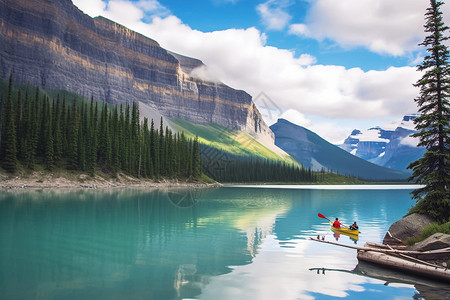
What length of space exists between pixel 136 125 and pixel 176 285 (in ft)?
461

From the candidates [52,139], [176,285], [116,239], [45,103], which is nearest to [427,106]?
[176,285]

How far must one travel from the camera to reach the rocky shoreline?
3661 inches

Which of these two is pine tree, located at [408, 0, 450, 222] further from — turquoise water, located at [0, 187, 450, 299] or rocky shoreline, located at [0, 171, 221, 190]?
rocky shoreline, located at [0, 171, 221, 190]

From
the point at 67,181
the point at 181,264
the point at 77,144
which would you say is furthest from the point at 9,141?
the point at 181,264

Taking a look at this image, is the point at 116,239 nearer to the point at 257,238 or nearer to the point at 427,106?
the point at 257,238

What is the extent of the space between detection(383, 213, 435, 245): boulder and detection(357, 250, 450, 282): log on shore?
4737 mm

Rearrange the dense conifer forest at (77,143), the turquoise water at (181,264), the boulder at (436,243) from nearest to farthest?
the turquoise water at (181,264)
the boulder at (436,243)
the dense conifer forest at (77,143)

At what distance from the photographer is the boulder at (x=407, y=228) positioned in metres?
27.0

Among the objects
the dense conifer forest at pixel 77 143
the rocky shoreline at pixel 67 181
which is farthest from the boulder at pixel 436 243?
the dense conifer forest at pixel 77 143

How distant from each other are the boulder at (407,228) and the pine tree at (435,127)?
112cm

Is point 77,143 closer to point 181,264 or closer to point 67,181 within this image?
point 67,181

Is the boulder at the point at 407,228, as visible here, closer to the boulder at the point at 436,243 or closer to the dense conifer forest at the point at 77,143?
the boulder at the point at 436,243

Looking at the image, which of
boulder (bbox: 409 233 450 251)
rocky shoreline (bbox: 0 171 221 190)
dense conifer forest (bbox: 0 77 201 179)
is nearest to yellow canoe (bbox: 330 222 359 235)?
boulder (bbox: 409 233 450 251)

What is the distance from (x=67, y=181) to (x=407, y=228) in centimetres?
10004
